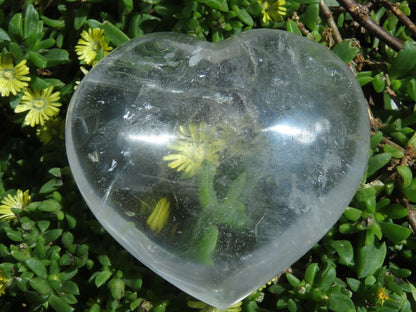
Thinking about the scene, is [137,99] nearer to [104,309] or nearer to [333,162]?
[333,162]

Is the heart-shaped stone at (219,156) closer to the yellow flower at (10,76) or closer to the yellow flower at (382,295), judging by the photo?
the yellow flower at (382,295)

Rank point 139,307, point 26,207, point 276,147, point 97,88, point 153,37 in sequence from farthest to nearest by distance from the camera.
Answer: point 26,207, point 139,307, point 153,37, point 97,88, point 276,147

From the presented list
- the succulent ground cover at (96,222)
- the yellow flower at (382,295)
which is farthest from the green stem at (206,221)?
the yellow flower at (382,295)

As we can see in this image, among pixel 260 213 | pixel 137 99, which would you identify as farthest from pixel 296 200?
pixel 137 99

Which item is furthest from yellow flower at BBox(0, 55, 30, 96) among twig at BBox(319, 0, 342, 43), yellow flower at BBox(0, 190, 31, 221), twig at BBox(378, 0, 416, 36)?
twig at BBox(378, 0, 416, 36)

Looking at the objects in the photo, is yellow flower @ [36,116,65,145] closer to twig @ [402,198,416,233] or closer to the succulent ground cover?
the succulent ground cover

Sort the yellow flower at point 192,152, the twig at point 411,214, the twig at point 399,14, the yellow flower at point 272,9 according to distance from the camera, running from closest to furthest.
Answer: the yellow flower at point 192,152
the twig at point 411,214
the yellow flower at point 272,9
the twig at point 399,14
